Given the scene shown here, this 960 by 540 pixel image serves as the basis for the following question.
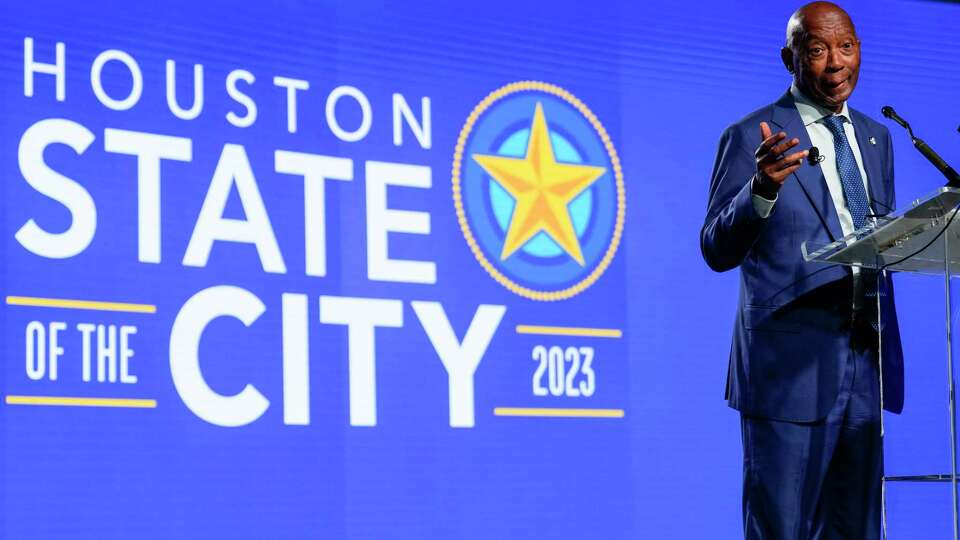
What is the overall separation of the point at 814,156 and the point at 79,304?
1.85 m

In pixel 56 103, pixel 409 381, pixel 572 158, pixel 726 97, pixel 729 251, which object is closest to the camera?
pixel 729 251

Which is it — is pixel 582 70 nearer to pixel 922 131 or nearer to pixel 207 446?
pixel 922 131

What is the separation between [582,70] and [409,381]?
41.7 inches

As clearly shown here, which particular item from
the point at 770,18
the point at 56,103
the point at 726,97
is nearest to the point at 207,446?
the point at 56,103

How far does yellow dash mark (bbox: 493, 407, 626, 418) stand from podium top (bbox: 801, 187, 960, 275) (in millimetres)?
1634

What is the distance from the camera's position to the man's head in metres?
2.43

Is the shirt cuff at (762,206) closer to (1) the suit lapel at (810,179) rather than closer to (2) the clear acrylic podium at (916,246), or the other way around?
(2) the clear acrylic podium at (916,246)

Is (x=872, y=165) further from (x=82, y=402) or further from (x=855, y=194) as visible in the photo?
(x=82, y=402)

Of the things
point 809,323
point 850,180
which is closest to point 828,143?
point 850,180

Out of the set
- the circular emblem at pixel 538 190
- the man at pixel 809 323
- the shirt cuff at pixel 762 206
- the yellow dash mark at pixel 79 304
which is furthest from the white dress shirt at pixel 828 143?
the yellow dash mark at pixel 79 304

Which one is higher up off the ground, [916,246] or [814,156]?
[814,156]

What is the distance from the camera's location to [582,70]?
4121 millimetres

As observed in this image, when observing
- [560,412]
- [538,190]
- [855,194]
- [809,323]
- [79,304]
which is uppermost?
[538,190]

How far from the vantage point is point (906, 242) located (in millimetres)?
2275
